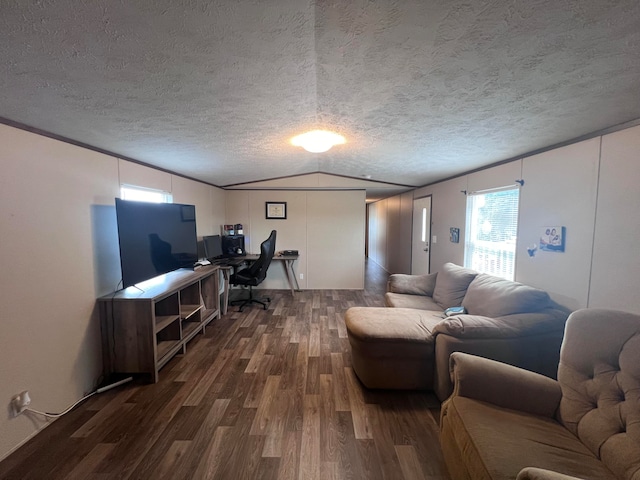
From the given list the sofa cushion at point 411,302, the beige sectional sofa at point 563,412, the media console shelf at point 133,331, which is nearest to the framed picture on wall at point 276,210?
the sofa cushion at point 411,302

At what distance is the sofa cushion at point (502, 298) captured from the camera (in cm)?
221

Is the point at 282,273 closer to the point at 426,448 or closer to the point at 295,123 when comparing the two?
the point at 295,123

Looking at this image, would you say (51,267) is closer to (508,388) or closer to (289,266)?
(508,388)

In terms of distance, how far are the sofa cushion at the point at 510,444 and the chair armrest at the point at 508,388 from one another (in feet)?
0.13

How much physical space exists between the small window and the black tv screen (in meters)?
0.37

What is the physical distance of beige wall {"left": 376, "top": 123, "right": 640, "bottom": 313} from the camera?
171 cm

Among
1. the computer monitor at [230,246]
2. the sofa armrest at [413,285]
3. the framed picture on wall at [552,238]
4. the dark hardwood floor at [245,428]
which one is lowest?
the dark hardwood floor at [245,428]

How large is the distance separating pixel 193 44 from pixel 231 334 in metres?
3.09

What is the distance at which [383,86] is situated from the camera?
1648 mm

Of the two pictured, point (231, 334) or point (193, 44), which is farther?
point (231, 334)

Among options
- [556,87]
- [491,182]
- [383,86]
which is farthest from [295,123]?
[491,182]

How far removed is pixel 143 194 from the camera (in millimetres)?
3117

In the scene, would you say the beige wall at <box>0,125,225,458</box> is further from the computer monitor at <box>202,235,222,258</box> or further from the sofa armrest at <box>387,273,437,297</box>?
the sofa armrest at <box>387,273,437,297</box>

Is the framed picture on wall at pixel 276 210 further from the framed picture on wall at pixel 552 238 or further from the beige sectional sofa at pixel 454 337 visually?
the framed picture on wall at pixel 552 238
